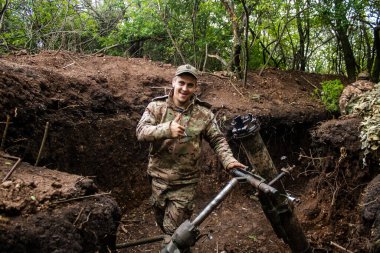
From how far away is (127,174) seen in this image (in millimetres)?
6180

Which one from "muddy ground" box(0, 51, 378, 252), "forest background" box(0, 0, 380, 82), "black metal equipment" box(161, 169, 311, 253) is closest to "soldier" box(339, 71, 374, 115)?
"muddy ground" box(0, 51, 378, 252)

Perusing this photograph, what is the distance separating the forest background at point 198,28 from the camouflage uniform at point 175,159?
4216 millimetres

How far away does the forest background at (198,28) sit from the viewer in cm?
852

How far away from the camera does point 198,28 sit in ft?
30.8

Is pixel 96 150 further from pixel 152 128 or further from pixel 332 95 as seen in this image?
pixel 332 95

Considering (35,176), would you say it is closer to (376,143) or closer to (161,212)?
(161,212)

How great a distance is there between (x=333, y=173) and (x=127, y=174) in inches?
141

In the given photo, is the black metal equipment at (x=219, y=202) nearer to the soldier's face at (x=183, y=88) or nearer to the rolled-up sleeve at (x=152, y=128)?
the rolled-up sleeve at (x=152, y=128)

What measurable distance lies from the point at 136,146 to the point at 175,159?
8.77 feet

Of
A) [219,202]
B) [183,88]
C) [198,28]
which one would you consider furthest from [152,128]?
[198,28]

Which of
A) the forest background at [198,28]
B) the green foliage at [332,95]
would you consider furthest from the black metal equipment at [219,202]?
the forest background at [198,28]

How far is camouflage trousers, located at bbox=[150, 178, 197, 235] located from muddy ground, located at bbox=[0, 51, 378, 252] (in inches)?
20.4

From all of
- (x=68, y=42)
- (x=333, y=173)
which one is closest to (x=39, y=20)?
(x=68, y=42)

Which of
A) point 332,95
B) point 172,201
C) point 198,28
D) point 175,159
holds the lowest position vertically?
point 172,201
